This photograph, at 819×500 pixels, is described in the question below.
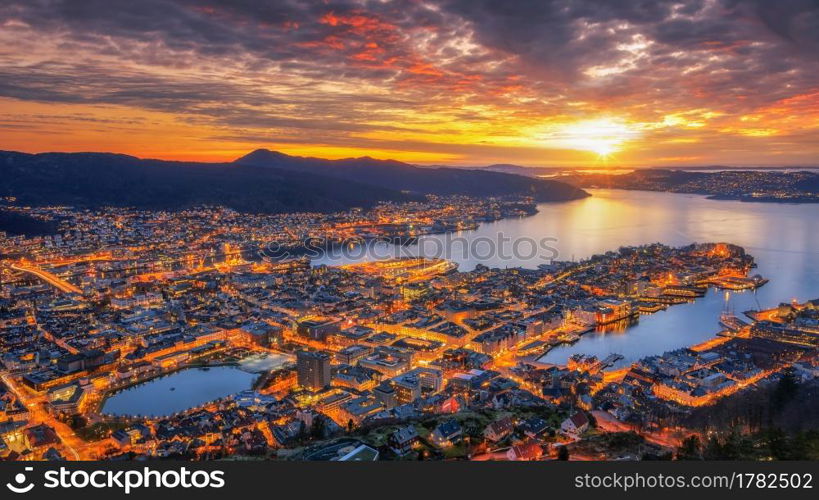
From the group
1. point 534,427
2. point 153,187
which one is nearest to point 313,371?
point 534,427

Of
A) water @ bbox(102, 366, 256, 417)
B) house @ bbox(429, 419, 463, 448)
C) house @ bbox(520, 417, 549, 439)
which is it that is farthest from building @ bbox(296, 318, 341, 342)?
house @ bbox(520, 417, 549, 439)

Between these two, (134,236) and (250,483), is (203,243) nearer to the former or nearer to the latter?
(134,236)

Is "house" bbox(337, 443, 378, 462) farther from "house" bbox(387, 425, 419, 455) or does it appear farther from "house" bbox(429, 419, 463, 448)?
"house" bbox(429, 419, 463, 448)

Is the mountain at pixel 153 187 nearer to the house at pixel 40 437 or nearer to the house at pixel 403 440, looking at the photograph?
the house at pixel 40 437

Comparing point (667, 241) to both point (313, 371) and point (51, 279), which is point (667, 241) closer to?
point (313, 371)

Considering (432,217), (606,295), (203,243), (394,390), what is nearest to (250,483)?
(394,390)

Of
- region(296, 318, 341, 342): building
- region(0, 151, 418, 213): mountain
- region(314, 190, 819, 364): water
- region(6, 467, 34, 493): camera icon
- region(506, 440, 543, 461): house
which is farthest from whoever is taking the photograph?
region(0, 151, 418, 213): mountain

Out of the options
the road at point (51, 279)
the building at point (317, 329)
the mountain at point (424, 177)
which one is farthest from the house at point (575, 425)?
the mountain at point (424, 177)
